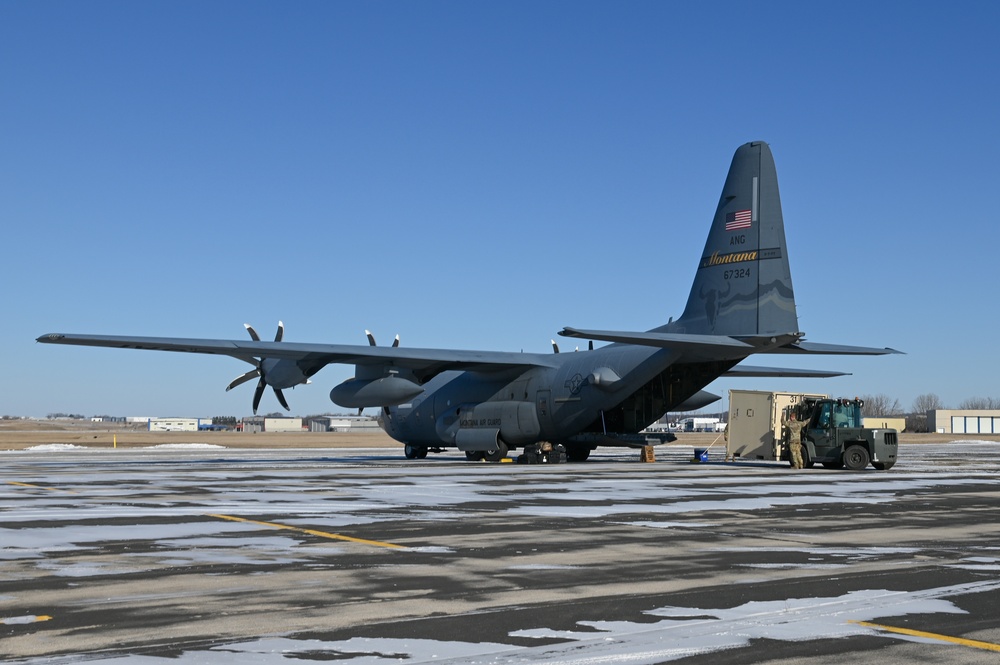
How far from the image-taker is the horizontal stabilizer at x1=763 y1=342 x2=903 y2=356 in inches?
1356

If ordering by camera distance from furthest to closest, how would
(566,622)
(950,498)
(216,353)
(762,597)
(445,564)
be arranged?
(216,353) → (950,498) → (445,564) → (762,597) → (566,622)

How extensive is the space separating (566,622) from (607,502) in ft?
37.7

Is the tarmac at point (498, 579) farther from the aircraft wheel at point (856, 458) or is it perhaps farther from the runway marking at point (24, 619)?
the aircraft wheel at point (856, 458)

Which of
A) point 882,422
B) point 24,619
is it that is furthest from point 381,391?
point 882,422

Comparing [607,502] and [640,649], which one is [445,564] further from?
[607,502]

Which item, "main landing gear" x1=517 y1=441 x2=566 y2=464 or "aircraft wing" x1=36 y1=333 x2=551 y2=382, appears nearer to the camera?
"aircraft wing" x1=36 y1=333 x2=551 y2=382

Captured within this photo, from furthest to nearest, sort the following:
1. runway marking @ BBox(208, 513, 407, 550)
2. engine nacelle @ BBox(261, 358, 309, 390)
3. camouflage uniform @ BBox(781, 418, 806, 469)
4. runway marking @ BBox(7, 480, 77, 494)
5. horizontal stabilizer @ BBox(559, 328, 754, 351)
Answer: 1. engine nacelle @ BBox(261, 358, 309, 390)
2. camouflage uniform @ BBox(781, 418, 806, 469)
3. horizontal stabilizer @ BBox(559, 328, 754, 351)
4. runway marking @ BBox(7, 480, 77, 494)
5. runway marking @ BBox(208, 513, 407, 550)

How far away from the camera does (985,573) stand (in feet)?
35.0

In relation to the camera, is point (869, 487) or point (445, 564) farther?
point (869, 487)

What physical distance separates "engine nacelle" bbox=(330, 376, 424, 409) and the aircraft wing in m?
0.75

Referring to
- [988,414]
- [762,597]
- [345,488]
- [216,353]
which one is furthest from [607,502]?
[988,414]

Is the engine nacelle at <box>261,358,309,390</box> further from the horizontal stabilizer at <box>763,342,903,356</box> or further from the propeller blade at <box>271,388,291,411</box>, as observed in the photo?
the horizontal stabilizer at <box>763,342,903,356</box>

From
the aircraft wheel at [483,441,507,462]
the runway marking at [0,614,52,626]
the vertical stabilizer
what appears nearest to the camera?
the runway marking at [0,614,52,626]

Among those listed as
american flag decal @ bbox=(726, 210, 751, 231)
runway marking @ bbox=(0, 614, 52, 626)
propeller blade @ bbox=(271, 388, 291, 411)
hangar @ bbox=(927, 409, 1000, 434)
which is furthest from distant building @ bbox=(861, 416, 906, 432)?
runway marking @ bbox=(0, 614, 52, 626)
